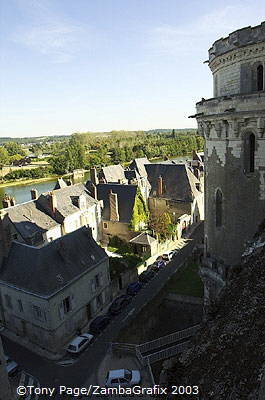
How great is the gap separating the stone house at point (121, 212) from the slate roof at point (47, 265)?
490 inches

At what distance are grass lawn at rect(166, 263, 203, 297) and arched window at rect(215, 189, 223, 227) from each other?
8.73 meters

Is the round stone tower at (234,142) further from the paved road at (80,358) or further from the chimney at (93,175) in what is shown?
the chimney at (93,175)

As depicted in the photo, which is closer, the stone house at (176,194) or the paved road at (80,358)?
the paved road at (80,358)

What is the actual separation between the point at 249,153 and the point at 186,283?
13514mm

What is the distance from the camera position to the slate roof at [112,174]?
4331 cm

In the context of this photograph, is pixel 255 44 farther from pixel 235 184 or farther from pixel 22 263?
pixel 22 263

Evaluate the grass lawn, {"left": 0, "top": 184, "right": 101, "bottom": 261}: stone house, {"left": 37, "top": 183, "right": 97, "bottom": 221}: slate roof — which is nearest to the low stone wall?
the grass lawn

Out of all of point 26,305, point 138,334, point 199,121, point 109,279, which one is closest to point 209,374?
point 199,121

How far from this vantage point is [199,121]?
44.3 feet

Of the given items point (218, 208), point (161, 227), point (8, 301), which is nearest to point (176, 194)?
point (161, 227)

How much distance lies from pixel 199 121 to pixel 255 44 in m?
3.53

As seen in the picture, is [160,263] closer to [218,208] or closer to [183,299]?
[183,299]

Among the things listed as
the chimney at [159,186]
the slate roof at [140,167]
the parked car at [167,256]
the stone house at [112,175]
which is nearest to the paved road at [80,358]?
the parked car at [167,256]

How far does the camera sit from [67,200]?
33531mm
